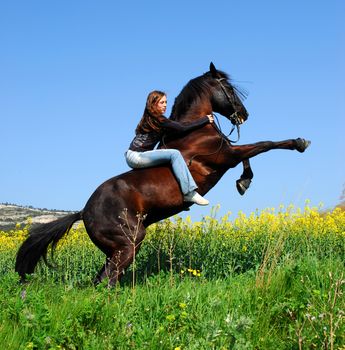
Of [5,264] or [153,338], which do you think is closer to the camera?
[153,338]

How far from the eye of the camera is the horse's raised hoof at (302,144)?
25.4 ft

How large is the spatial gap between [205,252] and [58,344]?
5387mm

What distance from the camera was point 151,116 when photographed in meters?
7.51

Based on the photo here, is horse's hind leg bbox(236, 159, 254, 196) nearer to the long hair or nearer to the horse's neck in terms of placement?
the horse's neck

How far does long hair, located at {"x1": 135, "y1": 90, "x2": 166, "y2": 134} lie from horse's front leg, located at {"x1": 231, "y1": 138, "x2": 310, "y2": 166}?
1.08 meters

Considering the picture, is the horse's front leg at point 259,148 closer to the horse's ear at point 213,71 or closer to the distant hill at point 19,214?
the horse's ear at point 213,71

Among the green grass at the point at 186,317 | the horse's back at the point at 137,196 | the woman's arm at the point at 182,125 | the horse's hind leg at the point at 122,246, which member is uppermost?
the woman's arm at the point at 182,125

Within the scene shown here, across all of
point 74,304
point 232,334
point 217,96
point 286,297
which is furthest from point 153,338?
point 217,96

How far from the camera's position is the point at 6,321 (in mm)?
4598

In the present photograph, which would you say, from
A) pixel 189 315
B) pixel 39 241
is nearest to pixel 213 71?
pixel 39 241

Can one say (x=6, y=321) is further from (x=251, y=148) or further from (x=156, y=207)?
(x=251, y=148)

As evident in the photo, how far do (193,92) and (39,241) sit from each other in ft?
9.54

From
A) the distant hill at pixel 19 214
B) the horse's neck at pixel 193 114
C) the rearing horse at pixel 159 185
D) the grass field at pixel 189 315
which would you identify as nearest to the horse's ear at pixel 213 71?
the rearing horse at pixel 159 185

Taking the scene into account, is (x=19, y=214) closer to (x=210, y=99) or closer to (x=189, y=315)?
(x=210, y=99)
